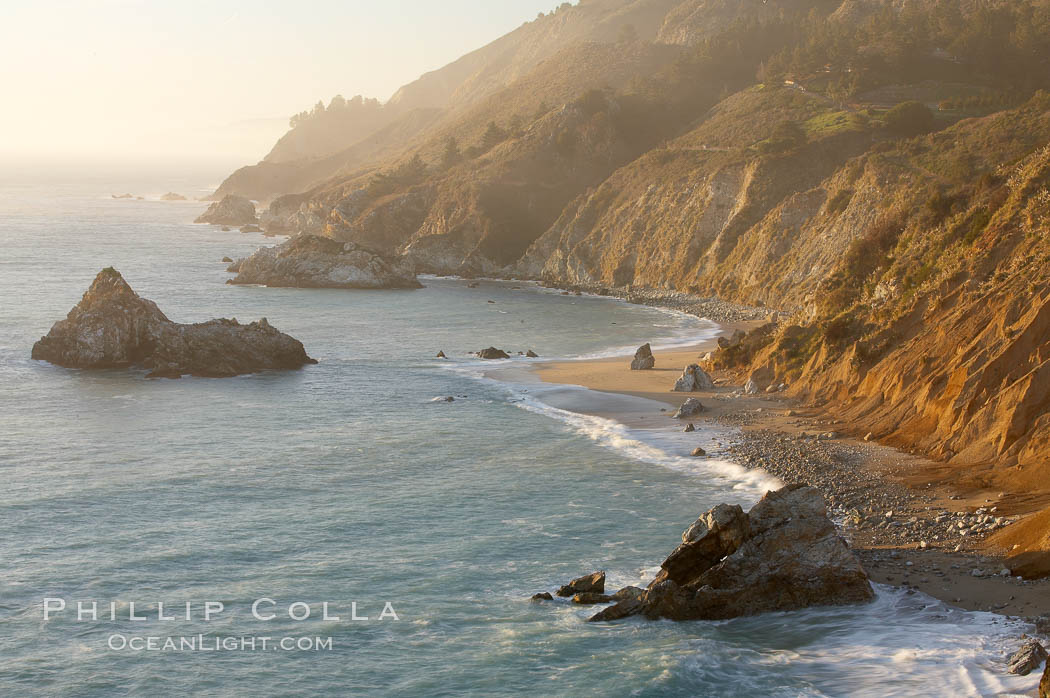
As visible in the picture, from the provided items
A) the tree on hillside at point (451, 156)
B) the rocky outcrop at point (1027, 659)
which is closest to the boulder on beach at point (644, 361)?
the rocky outcrop at point (1027, 659)

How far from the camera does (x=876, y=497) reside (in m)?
31.9

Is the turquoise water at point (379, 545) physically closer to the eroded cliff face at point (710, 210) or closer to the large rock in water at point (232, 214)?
the eroded cliff face at point (710, 210)

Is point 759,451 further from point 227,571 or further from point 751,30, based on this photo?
point 751,30

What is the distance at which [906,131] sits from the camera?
99.3 meters

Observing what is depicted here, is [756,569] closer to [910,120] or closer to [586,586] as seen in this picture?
[586,586]

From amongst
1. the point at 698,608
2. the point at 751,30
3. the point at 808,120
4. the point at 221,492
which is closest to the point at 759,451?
the point at 698,608

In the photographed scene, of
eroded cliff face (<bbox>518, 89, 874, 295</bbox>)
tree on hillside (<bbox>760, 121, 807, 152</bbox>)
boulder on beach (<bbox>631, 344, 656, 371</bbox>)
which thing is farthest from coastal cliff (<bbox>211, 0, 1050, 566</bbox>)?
boulder on beach (<bbox>631, 344, 656, 371</bbox>)

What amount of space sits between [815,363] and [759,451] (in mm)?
10066

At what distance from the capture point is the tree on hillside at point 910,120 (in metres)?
99.3

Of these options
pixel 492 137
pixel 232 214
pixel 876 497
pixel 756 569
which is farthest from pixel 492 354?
pixel 232 214

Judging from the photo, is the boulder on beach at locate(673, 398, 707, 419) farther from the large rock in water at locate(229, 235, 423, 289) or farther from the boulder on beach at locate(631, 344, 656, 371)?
the large rock in water at locate(229, 235, 423, 289)

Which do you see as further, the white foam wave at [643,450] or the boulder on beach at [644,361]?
the boulder on beach at [644,361]

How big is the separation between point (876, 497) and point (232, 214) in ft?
547

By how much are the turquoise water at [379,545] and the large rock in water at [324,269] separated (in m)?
43.4
